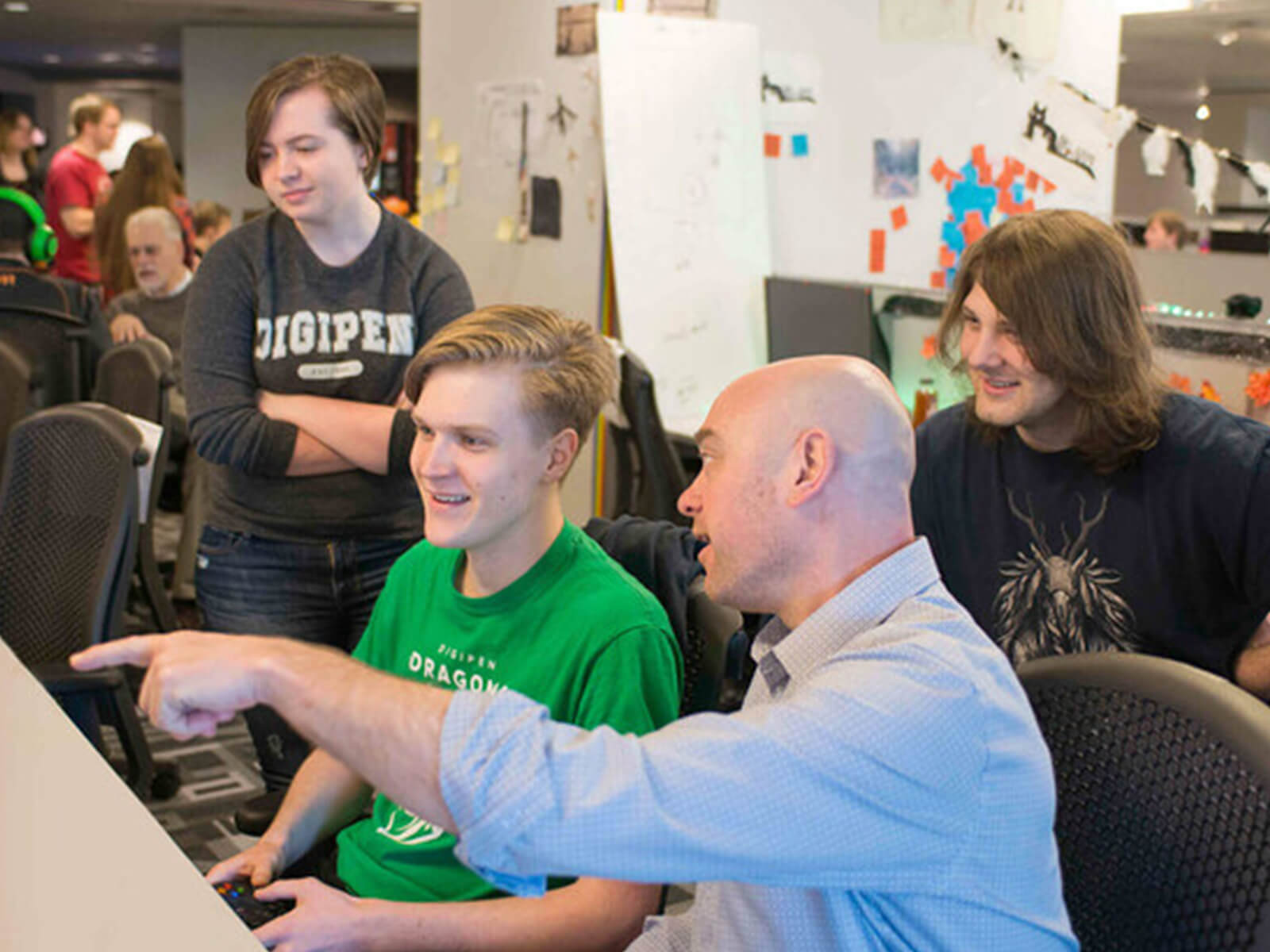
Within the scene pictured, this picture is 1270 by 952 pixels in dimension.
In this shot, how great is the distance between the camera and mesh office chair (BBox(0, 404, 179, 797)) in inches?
92.4

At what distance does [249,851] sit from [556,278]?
323 centimetres

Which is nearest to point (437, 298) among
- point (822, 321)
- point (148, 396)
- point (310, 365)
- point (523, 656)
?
point (310, 365)

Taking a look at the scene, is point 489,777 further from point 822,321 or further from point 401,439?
point 822,321

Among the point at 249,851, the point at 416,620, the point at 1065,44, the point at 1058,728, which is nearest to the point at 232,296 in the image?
the point at 416,620

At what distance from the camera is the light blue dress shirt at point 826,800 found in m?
0.86

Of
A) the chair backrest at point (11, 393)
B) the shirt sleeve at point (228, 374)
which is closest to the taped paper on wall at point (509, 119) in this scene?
the chair backrest at point (11, 393)

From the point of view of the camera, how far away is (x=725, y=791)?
34.5 inches

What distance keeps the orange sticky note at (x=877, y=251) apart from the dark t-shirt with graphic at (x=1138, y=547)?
9.63 ft

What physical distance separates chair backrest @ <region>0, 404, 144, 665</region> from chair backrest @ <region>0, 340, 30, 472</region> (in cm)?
139

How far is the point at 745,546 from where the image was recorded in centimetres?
114

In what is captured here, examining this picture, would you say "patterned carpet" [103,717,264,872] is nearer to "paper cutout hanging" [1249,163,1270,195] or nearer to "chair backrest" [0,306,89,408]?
"chair backrest" [0,306,89,408]

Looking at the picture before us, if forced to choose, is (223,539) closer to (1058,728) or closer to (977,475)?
(977,475)

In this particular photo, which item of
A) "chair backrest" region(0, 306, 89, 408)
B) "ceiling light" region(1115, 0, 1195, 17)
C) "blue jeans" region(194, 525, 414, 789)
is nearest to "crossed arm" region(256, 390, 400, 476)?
"blue jeans" region(194, 525, 414, 789)

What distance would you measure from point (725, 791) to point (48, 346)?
13.4ft
